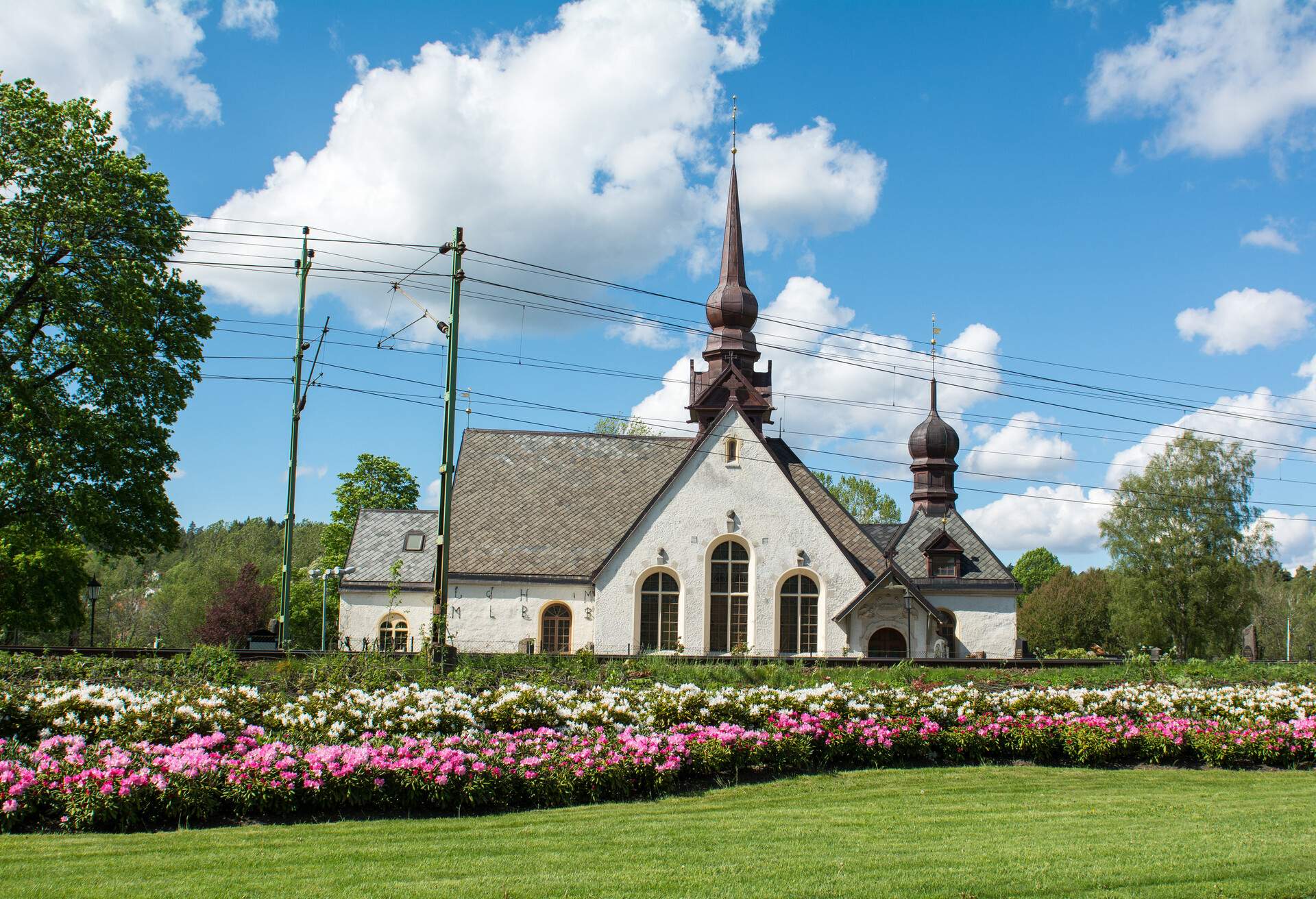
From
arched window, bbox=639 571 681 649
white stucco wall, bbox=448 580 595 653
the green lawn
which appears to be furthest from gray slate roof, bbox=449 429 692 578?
the green lawn

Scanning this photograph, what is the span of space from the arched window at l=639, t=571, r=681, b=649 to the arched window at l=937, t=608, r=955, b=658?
9.60 m

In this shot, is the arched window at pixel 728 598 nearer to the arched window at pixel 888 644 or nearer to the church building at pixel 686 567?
the church building at pixel 686 567

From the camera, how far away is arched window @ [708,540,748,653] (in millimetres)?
31656

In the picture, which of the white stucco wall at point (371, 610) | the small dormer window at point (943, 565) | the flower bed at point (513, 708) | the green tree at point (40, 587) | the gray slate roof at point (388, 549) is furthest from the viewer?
the green tree at point (40, 587)

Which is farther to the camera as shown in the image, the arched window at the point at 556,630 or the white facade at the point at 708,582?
the arched window at the point at 556,630

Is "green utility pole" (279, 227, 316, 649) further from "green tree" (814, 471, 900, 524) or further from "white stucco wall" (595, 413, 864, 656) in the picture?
"green tree" (814, 471, 900, 524)

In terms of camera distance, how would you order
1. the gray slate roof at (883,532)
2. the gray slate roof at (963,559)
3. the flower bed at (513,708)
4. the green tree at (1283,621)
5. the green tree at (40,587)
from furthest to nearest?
the green tree at (1283,621) < the gray slate roof at (883,532) < the green tree at (40,587) < the gray slate roof at (963,559) < the flower bed at (513,708)

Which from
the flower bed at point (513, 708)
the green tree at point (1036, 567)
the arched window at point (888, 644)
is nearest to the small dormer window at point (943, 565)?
the arched window at point (888, 644)

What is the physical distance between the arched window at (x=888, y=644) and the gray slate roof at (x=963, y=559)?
3467 millimetres

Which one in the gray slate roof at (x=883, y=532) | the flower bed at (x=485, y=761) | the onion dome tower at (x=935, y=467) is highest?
the onion dome tower at (x=935, y=467)

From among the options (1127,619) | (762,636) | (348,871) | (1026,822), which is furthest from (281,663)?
(1127,619)

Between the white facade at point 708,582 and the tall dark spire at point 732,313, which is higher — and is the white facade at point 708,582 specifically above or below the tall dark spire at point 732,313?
below

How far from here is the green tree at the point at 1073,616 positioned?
265 ft

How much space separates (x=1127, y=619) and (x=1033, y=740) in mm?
40948
